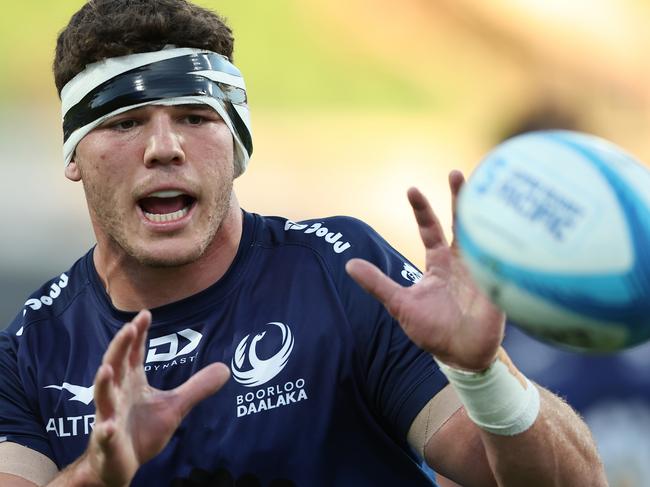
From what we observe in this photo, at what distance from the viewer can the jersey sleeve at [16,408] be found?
3.96 metres

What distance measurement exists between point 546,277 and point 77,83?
205cm

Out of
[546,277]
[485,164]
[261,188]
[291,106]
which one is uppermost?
[485,164]

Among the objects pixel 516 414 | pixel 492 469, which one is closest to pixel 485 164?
pixel 516 414

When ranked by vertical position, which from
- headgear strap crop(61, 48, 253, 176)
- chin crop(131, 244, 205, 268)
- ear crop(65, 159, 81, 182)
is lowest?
chin crop(131, 244, 205, 268)

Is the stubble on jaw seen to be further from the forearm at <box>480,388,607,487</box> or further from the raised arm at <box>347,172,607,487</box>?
the forearm at <box>480,388,607,487</box>

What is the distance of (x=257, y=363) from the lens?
12.8 feet

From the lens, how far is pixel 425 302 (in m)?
3.17

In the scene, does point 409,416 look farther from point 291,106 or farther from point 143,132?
point 291,106

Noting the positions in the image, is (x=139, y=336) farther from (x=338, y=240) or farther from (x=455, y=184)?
(x=338, y=240)

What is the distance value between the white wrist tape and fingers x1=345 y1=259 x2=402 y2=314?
0.80ft

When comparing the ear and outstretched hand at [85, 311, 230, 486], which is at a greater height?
the ear

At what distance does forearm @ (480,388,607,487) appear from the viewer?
10.8 feet

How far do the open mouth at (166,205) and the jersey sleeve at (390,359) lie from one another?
1.92ft

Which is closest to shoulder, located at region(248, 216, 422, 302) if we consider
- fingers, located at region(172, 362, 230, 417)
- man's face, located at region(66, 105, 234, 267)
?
man's face, located at region(66, 105, 234, 267)
